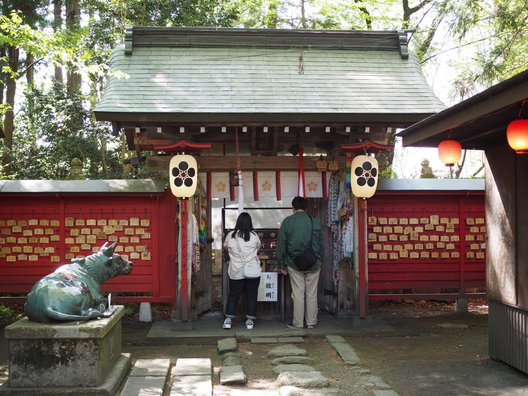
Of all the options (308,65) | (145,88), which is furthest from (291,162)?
(145,88)

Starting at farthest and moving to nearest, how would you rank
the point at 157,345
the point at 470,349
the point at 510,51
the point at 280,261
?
the point at 510,51 < the point at 280,261 < the point at 157,345 < the point at 470,349

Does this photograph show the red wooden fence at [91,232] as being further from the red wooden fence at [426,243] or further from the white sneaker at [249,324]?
the white sneaker at [249,324]

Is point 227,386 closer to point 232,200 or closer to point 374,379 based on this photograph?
point 374,379

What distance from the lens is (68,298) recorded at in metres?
5.88

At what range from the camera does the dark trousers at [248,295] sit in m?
10.1

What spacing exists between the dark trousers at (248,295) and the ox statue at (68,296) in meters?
3.74

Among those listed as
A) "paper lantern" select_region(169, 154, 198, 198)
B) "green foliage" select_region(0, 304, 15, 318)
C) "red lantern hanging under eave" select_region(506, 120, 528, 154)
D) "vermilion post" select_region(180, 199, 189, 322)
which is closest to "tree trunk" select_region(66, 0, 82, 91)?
"green foliage" select_region(0, 304, 15, 318)

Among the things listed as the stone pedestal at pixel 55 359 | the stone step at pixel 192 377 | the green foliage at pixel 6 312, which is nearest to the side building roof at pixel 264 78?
the stone step at pixel 192 377

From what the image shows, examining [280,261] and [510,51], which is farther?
[510,51]

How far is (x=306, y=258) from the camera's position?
32.1 ft

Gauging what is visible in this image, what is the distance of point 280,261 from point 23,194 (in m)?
5.20

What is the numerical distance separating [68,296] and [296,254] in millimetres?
4762

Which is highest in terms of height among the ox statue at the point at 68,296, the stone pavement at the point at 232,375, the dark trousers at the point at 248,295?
the ox statue at the point at 68,296

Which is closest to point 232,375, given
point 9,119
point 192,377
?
point 192,377
